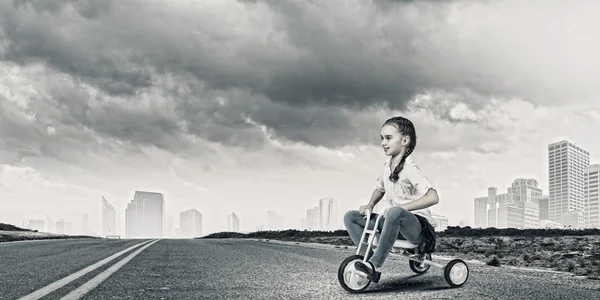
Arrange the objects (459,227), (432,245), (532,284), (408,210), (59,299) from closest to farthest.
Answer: (59,299)
(408,210)
(432,245)
(532,284)
(459,227)

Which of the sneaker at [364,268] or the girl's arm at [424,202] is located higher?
the girl's arm at [424,202]

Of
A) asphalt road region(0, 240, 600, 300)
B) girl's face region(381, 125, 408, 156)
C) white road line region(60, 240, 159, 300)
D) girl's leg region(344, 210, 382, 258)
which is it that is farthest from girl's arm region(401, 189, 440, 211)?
white road line region(60, 240, 159, 300)

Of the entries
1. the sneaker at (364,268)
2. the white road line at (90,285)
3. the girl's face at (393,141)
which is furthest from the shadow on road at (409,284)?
the white road line at (90,285)

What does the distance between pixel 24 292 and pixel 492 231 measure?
33.0m

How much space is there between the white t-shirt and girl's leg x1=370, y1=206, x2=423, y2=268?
245mm

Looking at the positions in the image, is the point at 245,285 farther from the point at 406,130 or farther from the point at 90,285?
the point at 406,130

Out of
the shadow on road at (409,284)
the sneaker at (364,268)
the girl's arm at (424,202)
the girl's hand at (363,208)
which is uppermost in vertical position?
the girl's arm at (424,202)

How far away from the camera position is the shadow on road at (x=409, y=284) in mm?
5242

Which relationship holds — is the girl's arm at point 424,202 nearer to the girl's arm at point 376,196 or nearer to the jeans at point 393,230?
the jeans at point 393,230

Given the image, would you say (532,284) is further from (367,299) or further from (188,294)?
(188,294)

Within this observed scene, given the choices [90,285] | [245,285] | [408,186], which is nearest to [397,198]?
[408,186]

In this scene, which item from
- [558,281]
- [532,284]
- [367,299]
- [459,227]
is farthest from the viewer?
[459,227]

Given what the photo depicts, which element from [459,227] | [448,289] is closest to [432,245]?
[448,289]

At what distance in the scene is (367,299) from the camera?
452 cm
